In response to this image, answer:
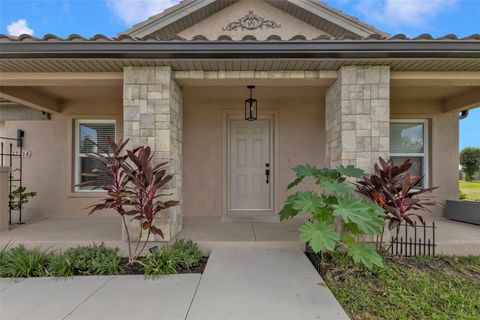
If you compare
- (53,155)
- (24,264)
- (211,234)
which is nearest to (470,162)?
(211,234)

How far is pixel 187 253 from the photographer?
349cm

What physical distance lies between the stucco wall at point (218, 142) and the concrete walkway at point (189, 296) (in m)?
2.58

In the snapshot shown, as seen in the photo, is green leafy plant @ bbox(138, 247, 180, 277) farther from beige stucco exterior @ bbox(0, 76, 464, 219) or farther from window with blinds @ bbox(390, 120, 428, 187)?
window with blinds @ bbox(390, 120, 428, 187)

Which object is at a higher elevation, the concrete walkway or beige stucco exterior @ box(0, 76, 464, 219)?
beige stucco exterior @ box(0, 76, 464, 219)

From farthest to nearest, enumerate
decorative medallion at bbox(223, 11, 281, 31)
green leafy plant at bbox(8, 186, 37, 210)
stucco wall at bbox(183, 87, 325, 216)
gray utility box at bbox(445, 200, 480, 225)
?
decorative medallion at bbox(223, 11, 281, 31), stucco wall at bbox(183, 87, 325, 216), green leafy plant at bbox(8, 186, 37, 210), gray utility box at bbox(445, 200, 480, 225)

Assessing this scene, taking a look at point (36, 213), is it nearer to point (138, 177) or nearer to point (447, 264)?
point (138, 177)

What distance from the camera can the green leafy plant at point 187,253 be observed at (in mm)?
3381

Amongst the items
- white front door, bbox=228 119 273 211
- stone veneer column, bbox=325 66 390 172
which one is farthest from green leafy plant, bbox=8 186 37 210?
stone veneer column, bbox=325 66 390 172

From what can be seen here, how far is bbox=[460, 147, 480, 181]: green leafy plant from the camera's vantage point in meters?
18.2

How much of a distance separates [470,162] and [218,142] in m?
21.3

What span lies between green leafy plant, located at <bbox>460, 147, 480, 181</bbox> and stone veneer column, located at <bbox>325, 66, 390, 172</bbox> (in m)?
20.0

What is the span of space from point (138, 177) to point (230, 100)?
311 centimetres

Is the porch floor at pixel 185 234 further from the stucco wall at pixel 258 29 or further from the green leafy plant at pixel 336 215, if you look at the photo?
the stucco wall at pixel 258 29

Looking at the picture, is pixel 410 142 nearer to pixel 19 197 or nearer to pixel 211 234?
pixel 211 234
